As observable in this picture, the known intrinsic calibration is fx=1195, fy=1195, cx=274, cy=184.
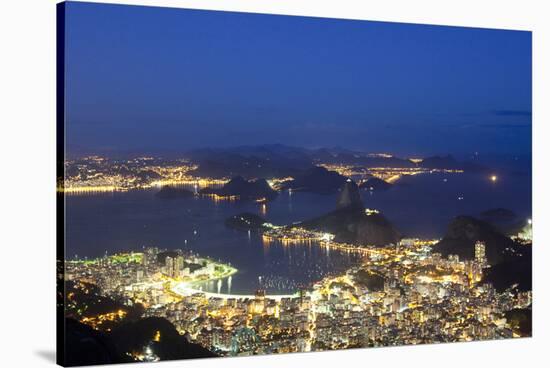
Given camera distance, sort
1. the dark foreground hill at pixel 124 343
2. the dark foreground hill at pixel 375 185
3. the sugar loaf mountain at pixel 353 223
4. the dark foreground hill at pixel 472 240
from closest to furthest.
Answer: the dark foreground hill at pixel 124 343 → the sugar loaf mountain at pixel 353 223 → the dark foreground hill at pixel 375 185 → the dark foreground hill at pixel 472 240

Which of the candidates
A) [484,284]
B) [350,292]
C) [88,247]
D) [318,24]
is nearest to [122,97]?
[88,247]

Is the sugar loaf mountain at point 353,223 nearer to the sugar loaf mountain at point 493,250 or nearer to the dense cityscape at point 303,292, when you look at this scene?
the dense cityscape at point 303,292

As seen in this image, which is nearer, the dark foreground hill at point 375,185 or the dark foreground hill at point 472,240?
the dark foreground hill at point 375,185

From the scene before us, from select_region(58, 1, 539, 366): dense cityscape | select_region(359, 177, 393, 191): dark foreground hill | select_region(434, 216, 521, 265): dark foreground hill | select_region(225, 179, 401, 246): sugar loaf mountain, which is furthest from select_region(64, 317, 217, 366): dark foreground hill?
select_region(434, 216, 521, 265): dark foreground hill

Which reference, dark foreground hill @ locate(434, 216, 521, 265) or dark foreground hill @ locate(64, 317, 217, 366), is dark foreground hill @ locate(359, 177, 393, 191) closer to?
dark foreground hill @ locate(434, 216, 521, 265)

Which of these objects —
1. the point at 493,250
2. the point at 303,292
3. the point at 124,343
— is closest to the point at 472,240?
the point at 493,250

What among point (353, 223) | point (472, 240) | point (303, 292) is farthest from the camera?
point (472, 240)

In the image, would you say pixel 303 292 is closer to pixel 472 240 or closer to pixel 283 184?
pixel 283 184

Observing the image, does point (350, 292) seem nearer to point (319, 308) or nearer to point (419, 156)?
point (319, 308)

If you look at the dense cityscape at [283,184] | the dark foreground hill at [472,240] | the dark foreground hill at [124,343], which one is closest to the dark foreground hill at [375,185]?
the dense cityscape at [283,184]

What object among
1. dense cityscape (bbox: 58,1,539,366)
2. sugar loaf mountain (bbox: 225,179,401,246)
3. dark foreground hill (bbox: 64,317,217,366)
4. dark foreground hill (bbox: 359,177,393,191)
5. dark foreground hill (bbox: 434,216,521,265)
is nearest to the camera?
dark foreground hill (bbox: 64,317,217,366)

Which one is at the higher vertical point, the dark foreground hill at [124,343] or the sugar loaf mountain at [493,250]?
the sugar loaf mountain at [493,250]

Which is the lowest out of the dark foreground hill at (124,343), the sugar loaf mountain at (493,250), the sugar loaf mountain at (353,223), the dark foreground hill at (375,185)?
the dark foreground hill at (124,343)

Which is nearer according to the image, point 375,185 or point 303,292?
point 303,292
